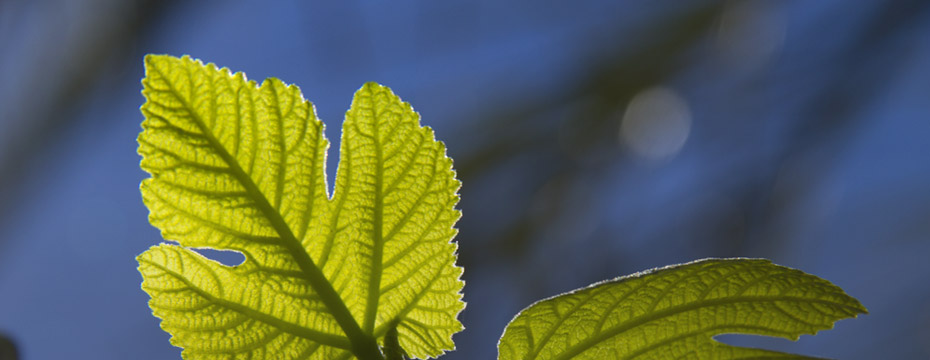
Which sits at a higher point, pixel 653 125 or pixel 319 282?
pixel 653 125

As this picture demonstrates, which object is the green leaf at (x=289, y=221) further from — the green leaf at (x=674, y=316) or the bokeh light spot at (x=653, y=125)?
the bokeh light spot at (x=653, y=125)

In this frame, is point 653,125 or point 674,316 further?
point 653,125

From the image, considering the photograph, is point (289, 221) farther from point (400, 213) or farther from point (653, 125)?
point (653, 125)

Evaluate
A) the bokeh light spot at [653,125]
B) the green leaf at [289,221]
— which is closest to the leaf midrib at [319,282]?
the green leaf at [289,221]

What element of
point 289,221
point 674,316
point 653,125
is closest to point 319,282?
point 289,221

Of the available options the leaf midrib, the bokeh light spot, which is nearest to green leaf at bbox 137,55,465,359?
the leaf midrib

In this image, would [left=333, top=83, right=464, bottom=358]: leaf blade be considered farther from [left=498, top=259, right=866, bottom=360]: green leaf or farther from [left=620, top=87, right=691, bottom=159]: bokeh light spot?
[left=620, top=87, right=691, bottom=159]: bokeh light spot

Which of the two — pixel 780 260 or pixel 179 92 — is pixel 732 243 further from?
pixel 179 92
